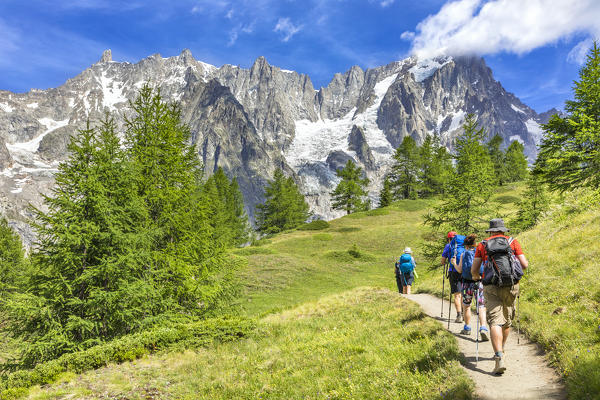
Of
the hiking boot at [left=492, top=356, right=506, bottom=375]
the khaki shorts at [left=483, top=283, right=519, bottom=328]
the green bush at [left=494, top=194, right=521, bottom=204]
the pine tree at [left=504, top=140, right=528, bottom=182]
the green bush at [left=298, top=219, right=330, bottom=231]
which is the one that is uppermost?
the pine tree at [left=504, top=140, right=528, bottom=182]

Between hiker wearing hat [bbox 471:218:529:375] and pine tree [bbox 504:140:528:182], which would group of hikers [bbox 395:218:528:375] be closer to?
hiker wearing hat [bbox 471:218:529:375]

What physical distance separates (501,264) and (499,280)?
32 centimetres

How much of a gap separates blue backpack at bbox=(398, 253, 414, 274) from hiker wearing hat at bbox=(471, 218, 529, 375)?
8767mm

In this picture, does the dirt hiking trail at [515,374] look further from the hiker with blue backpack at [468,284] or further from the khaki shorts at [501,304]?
the khaki shorts at [501,304]

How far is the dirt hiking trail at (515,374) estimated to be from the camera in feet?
18.1

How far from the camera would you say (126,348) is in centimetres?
1102

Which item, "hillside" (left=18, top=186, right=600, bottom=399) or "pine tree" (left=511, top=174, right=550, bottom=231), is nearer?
"hillside" (left=18, top=186, right=600, bottom=399)

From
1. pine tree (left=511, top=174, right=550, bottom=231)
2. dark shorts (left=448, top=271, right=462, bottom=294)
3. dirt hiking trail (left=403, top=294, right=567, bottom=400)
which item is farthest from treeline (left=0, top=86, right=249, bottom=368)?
pine tree (left=511, top=174, right=550, bottom=231)

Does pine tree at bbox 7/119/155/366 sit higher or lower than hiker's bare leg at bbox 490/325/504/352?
higher

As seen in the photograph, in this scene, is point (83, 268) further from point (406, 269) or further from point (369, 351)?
point (406, 269)

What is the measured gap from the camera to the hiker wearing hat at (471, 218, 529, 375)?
20.9 ft

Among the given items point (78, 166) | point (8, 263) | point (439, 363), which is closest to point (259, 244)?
point (8, 263)

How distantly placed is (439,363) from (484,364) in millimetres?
997

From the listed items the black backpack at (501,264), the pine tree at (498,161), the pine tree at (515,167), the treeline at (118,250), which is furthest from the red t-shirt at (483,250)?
the pine tree at (515,167)
